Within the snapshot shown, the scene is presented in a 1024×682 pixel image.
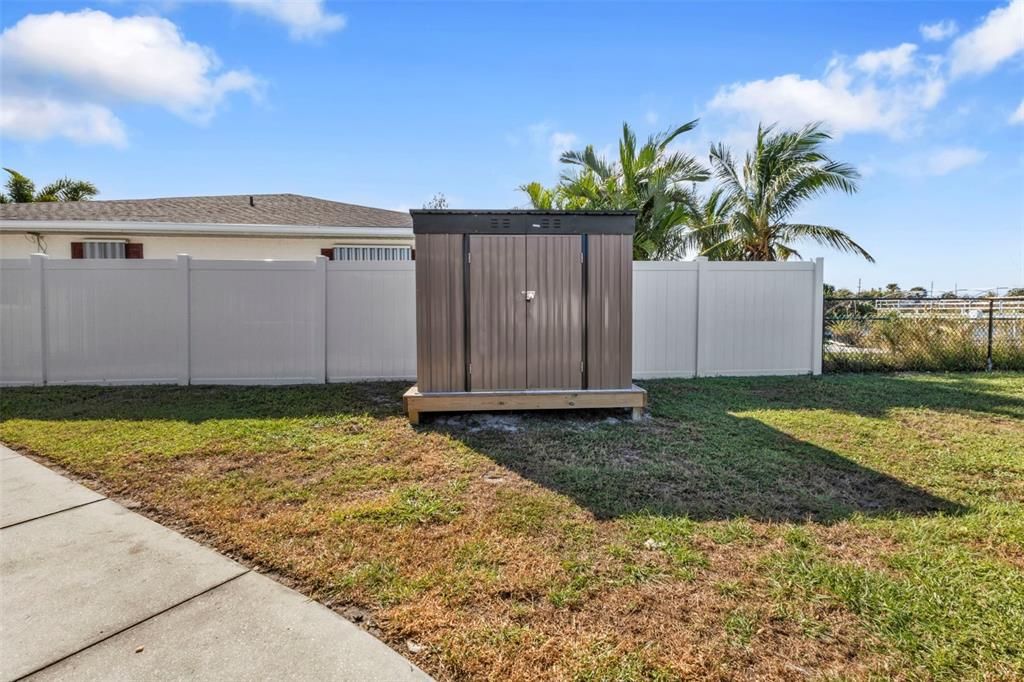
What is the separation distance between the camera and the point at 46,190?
16.8m

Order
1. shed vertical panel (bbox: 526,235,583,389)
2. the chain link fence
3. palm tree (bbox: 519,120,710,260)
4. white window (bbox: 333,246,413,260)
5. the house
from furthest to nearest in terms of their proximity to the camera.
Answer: white window (bbox: 333,246,413,260)
palm tree (bbox: 519,120,710,260)
the house
the chain link fence
shed vertical panel (bbox: 526,235,583,389)

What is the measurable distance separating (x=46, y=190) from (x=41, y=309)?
1528 cm

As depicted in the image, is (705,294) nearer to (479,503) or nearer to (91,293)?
(479,503)

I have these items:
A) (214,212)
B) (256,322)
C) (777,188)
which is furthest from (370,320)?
(777,188)

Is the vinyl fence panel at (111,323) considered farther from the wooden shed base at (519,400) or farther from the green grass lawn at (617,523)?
the wooden shed base at (519,400)

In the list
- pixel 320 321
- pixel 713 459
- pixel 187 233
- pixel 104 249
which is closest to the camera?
pixel 713 459

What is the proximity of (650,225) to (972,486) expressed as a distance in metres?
7.20

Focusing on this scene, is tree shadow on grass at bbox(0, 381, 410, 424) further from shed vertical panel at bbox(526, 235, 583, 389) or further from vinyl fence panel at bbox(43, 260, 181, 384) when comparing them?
shed vertical panel at bbox(526, 235, 583, 389)

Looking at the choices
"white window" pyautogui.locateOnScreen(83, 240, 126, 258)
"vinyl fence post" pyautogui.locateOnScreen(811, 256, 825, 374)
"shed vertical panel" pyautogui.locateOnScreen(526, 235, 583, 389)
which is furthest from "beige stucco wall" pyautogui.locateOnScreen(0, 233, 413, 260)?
"vinyl fence post" pyautogui.locateOnScreen(811, 256, 825, 374)

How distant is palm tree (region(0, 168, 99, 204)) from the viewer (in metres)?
16.5

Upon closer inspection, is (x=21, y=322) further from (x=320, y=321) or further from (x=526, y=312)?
(x=526, y=312)

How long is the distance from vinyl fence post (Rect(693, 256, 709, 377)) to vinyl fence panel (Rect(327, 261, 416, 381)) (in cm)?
418

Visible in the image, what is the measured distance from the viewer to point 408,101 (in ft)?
30.3

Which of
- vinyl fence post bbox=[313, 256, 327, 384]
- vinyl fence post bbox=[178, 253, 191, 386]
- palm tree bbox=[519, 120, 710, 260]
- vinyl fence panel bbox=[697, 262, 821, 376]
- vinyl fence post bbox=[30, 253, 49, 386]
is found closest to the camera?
vinyl fence post bbox=[30, 253, 49, 386]
